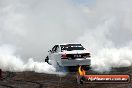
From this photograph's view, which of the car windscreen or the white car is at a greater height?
the car windscreen

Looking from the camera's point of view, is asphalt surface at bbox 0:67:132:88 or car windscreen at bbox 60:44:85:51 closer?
asphalt surface at bbox 0:67:132:88

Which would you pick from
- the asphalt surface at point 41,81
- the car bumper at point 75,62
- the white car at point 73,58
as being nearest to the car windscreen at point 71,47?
the white car at point 73,58

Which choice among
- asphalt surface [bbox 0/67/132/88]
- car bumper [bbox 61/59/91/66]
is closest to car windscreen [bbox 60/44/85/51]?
car bumper [bbox 61/59/91/66]

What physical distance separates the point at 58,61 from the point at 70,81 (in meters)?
3.00

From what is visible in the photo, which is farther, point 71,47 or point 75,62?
point 71,47

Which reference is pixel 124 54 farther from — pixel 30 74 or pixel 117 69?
pixel 30 74

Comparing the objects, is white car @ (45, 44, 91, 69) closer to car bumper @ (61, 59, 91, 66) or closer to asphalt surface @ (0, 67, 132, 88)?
car bumper @ (61, 59, 91, 66)

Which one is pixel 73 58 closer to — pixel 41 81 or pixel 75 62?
pixel 75 62

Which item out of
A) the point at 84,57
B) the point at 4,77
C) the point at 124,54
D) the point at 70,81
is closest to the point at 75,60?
the point at 84,57

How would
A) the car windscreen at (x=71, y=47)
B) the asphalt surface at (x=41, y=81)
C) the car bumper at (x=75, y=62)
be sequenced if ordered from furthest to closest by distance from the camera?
the car windscreen at (x=71, y=47), the car bumper at (x=75, y=62), the asphalt surface at (x=41, y=81)

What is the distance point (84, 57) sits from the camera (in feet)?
81.7

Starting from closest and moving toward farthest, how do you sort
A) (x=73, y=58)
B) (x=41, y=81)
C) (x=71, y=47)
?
(x=41, y=81), (x=73, y=58), (x=71, y=47)

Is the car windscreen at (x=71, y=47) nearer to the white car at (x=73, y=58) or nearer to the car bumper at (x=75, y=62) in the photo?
the white car at (x=73, y=58)

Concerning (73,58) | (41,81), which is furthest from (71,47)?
(41,81)
